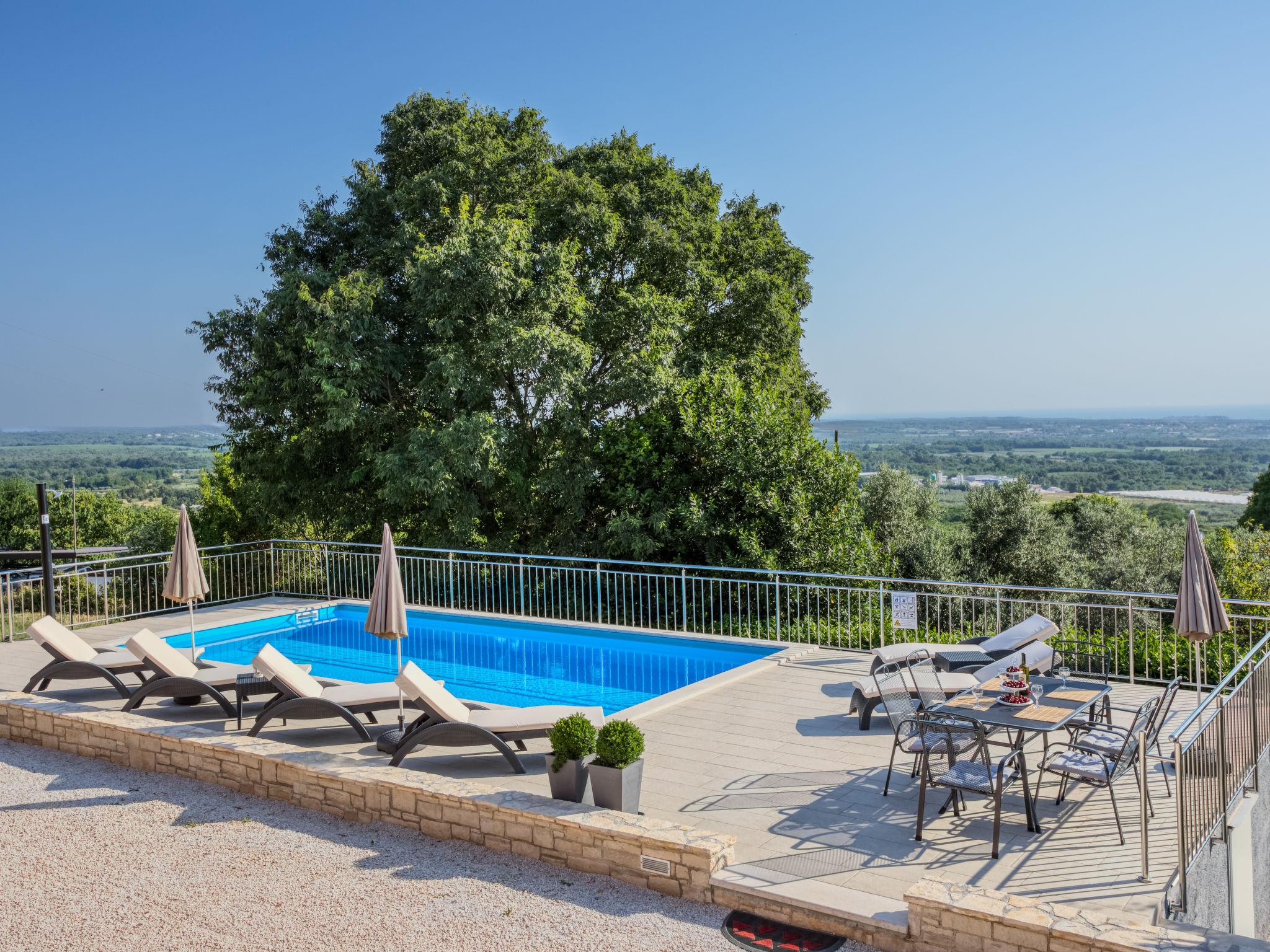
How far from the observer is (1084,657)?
33.6ft

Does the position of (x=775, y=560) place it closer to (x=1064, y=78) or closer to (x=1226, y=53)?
(x=1226, y=53)

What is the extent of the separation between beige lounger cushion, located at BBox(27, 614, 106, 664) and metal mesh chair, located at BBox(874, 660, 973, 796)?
6892 mm

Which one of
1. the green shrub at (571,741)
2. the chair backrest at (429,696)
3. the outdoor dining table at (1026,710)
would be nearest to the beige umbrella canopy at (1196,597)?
the outdoor dining table at (1026,710)

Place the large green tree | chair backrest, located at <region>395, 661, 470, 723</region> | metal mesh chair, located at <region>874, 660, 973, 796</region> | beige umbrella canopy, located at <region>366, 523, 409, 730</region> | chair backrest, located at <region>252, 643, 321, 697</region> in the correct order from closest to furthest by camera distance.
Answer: metal mesh chair, located at <region>874, 660, 973, 796</region> < chair backrest, located at <region>395, 661, 470, 723</region> < beige umbrella canopy, located at <region>366, 523, 409, 730</region> < chair backrest, located at <region>252, 643, 321, 697</region> < the large green tree

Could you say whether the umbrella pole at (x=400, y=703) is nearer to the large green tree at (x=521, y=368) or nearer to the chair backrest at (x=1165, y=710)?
the chair backrest at (x=1165, y=710)

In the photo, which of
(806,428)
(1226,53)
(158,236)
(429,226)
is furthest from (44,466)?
(1226,53)

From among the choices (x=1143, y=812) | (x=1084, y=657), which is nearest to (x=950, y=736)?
(x=1143, y=812)

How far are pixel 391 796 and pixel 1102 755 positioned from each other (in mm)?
4231

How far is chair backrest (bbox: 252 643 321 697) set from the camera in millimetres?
7379

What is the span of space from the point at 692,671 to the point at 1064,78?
66.2 ft

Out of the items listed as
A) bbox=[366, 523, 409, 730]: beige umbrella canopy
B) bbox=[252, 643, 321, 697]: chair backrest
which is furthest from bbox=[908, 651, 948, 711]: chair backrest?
bbox=[252, 643, 321, 697]: chair backrest

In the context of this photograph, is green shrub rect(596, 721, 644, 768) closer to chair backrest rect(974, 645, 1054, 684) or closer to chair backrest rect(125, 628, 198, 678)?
chair backrest rect(974, 645, 1054, 684)

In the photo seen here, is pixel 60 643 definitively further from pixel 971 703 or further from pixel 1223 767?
pixel 1223 767

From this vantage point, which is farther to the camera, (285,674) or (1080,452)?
(1080,452)
